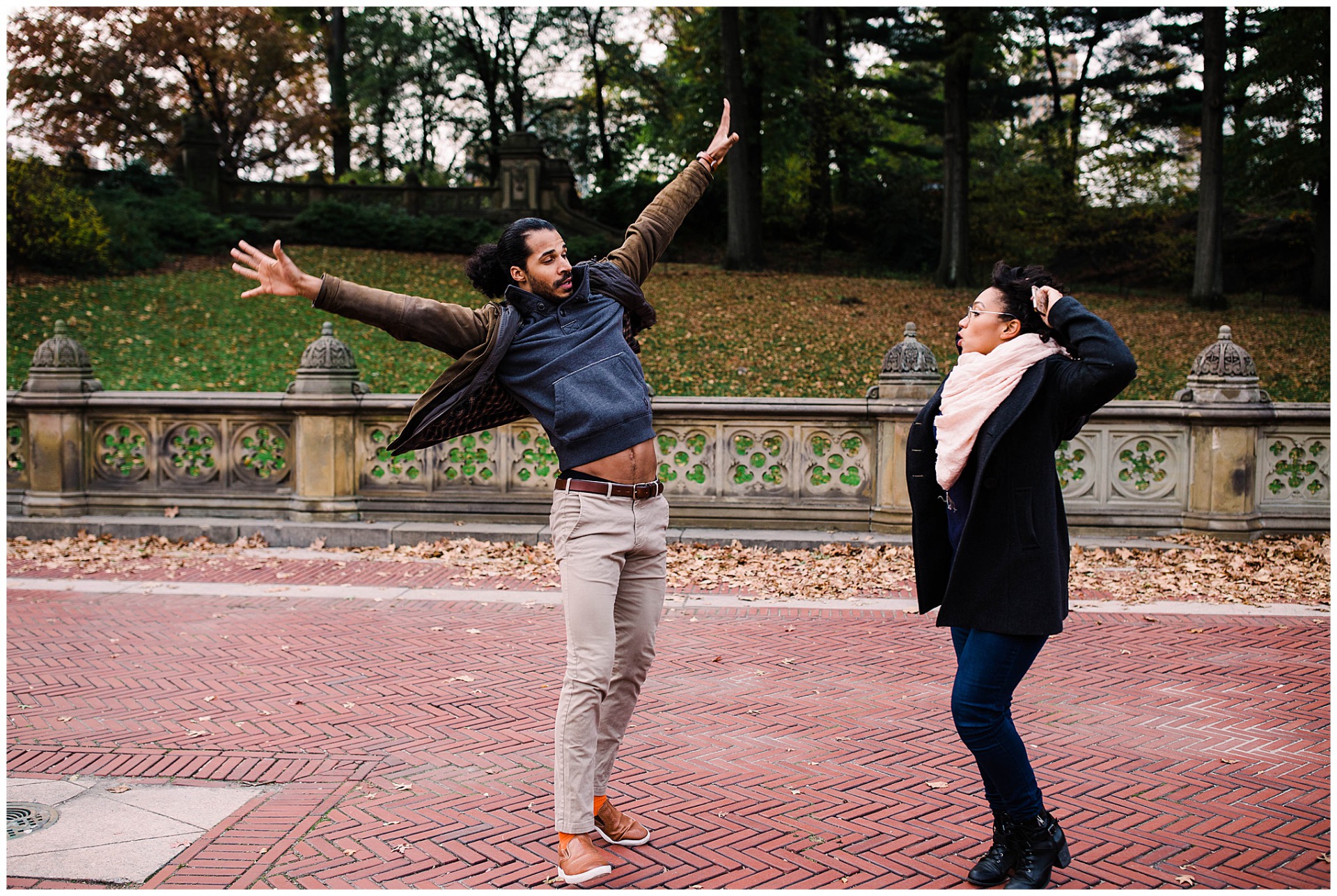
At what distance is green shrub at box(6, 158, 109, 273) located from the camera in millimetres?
23859

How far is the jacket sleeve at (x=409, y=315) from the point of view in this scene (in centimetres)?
A: 333

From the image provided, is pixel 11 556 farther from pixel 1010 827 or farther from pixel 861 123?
pixel 861 123

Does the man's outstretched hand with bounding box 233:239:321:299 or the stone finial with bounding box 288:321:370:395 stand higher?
the man's outstretched hand with bounding box 233:239:321:299

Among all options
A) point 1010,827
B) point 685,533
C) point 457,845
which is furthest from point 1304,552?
point 457,845

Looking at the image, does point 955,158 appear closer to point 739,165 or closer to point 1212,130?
point 739,165

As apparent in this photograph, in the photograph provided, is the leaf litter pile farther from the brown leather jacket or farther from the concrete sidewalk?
the brown leather jacket

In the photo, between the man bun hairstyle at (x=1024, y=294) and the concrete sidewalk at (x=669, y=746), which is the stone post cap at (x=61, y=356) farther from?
the man bun hairstyle at (x=1024, y=294)

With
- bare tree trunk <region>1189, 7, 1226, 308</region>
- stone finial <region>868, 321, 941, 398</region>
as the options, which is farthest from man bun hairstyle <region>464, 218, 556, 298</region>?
bare tree trunk <region>1189, 7, 1226, 308</region>

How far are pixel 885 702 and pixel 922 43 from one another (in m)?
30.9

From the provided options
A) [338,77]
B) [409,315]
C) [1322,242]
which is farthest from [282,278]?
[338,77]

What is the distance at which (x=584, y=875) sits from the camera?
11.1 feet

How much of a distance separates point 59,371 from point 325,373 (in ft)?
8.16

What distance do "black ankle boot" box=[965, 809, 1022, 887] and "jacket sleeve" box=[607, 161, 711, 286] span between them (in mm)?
2181

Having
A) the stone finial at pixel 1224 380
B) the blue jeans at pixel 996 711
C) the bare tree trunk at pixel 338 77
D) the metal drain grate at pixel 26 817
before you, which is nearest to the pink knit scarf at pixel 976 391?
the blue jeans at pixel 996 711
